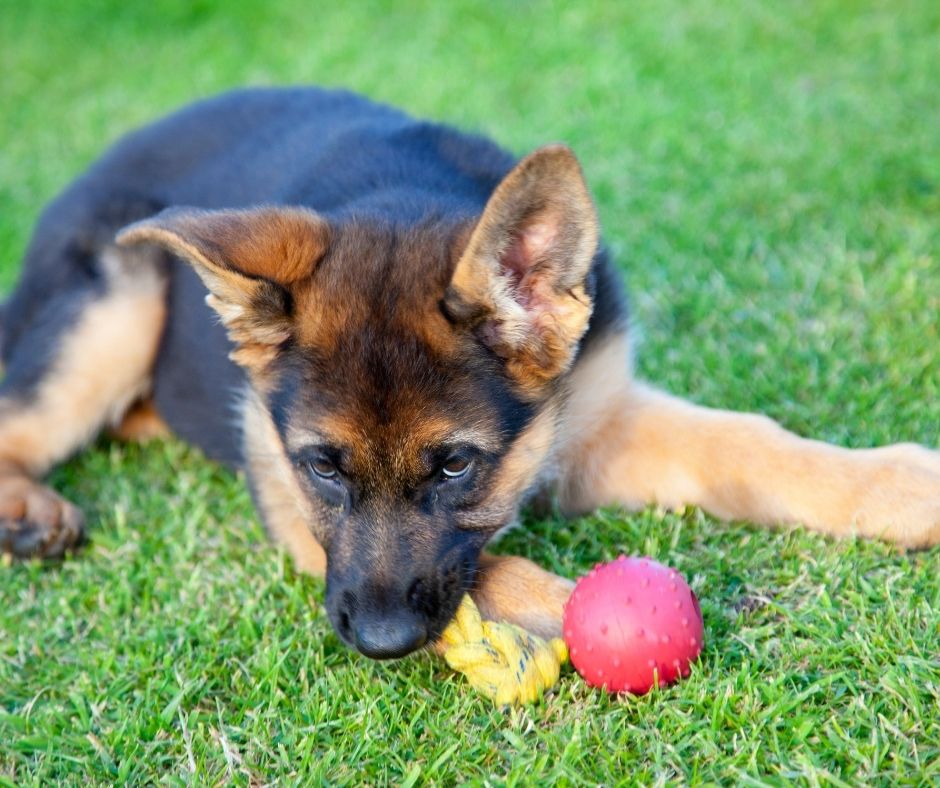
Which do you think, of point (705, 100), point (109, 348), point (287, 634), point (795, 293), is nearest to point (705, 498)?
point (287, 634)

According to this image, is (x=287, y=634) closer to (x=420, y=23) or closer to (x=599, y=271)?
(x=599, y=271)

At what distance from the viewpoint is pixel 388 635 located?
2.83m

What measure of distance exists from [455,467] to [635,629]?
0.68 metres

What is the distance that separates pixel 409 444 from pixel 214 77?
8.18 metres

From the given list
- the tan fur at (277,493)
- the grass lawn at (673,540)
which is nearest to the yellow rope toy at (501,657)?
the grass lawn at (673,540)

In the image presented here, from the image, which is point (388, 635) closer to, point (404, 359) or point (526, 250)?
point (404, 359)

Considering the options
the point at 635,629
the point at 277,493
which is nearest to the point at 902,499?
the point at 635,629

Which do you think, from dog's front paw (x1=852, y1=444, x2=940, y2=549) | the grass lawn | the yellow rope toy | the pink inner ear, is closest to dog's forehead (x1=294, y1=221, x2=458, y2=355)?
the pink inner ear

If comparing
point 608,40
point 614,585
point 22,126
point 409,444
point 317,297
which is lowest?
point 22,126

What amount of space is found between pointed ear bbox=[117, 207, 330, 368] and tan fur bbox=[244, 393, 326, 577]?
16.1 inches

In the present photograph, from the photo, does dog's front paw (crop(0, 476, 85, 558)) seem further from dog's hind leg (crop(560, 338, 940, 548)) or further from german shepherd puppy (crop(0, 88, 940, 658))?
dog's hind leg (crop(560, 338, 940, 548))

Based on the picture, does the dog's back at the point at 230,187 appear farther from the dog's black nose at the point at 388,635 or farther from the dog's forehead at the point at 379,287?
the dog's black nose at the point at 388,635

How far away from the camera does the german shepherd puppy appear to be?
2936 mm

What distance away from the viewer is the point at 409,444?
2916 mm
